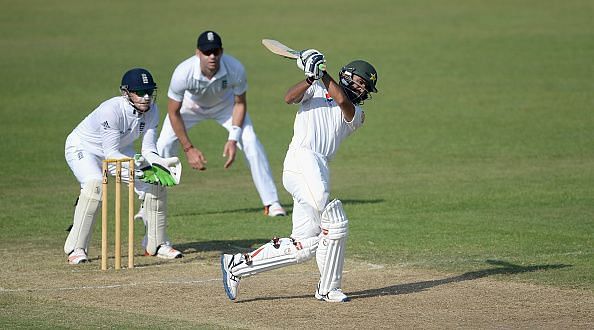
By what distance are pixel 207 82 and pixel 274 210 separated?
5.32ft

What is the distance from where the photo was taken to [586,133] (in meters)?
18.7

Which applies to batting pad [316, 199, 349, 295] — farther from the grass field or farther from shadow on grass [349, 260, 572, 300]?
the grass field

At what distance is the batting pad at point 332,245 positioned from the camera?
8.46 metres

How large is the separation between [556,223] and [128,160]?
4749 millimetres

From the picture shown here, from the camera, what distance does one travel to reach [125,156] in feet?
33.8

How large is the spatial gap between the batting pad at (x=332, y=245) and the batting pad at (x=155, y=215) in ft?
8.02

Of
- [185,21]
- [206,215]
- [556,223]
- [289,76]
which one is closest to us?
[556,223]

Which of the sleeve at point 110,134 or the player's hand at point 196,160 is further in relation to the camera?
the player's hand at point 196,160

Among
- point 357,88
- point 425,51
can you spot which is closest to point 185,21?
point 425,51

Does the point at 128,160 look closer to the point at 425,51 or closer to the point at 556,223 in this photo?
the point at 556,223

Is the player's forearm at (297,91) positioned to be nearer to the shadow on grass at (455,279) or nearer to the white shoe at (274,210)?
the shadow on grass at (455,279)

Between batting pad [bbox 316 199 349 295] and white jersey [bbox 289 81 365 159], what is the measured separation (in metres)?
0.52

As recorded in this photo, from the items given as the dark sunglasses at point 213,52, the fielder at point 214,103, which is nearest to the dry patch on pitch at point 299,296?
the fielder at point 214,103

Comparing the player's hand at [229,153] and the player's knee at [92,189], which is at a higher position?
the player's hand at [229,153]
